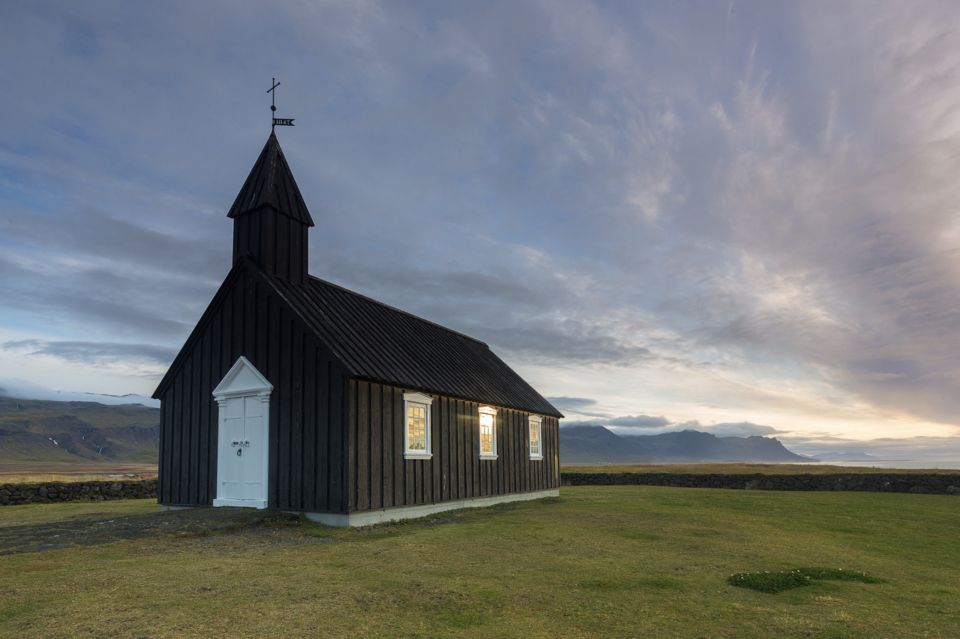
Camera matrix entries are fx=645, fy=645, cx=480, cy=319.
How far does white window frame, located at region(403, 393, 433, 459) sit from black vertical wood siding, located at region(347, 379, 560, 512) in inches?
6.8

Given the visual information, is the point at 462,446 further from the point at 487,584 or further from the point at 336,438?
the point at 487,584

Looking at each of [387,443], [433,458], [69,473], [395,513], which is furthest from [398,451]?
[69,473]

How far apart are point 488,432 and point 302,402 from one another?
27.7 feet

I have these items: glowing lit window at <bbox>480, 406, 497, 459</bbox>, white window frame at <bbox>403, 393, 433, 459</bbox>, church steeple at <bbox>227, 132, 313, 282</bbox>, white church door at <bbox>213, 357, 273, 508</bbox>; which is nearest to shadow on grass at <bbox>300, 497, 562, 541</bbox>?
white window frame at <bbox>403, 393, 433, 459</bbox>

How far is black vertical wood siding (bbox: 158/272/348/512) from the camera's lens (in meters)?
16.5

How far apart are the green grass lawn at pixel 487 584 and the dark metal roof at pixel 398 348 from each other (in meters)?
4.61

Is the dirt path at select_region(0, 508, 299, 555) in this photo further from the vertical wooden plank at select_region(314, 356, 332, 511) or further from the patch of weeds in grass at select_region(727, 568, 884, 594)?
the patch of weeds in grass at select_region(727, 568, 884, 594)

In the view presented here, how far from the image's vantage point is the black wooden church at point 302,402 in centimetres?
1664

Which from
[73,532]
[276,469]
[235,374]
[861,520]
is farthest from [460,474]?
[861,520]

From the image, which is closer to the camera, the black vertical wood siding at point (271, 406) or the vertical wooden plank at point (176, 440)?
the black vertical wood siding at point (271, 406)

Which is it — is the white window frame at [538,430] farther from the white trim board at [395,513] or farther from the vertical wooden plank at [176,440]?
the vertical wooden plank at [176,440]

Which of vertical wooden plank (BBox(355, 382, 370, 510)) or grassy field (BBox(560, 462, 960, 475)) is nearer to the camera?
vertical wooden plank (BBox(355, 382, 370, 510))

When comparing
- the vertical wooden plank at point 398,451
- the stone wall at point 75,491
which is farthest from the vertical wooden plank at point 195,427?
the stone wall at point 75,491

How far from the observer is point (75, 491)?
26.5m
